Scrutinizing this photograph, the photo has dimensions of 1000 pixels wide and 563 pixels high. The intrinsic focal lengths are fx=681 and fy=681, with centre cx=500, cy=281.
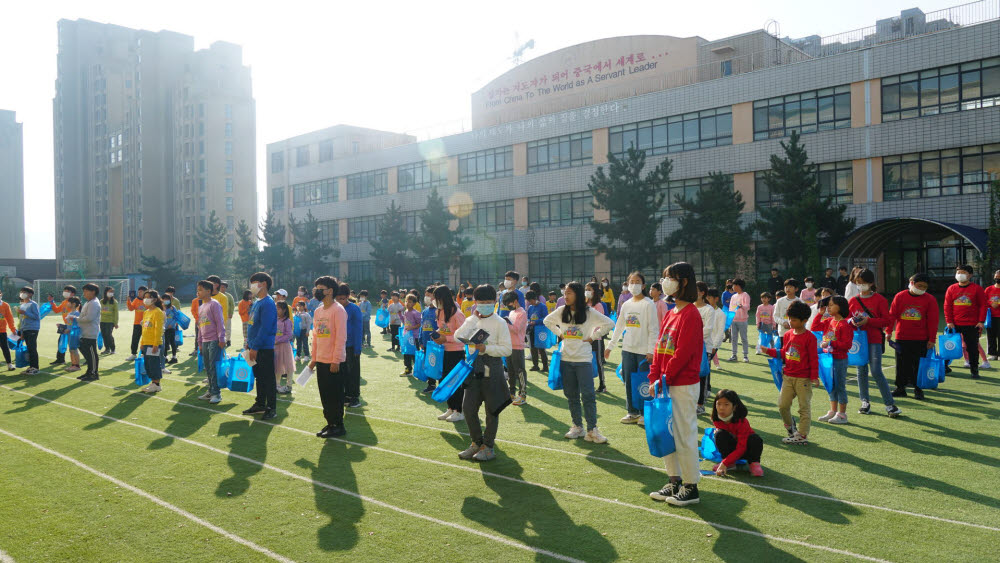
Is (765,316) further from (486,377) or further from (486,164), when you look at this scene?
(486,164)

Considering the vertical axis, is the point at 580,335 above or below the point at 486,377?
above

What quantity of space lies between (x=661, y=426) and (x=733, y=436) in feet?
5.46

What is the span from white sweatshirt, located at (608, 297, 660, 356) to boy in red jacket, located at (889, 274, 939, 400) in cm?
392

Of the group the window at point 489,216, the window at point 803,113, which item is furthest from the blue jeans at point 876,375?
the window at point 489,216

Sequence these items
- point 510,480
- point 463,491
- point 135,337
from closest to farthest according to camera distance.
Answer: point 463,491 < point 510,480 < point 135,337

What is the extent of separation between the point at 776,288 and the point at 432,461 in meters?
23.5

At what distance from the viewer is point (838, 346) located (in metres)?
8.91

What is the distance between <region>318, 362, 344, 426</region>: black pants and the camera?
8844 mm

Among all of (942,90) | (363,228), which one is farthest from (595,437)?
(363,228)

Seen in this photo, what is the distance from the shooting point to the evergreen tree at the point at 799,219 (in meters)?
30.5

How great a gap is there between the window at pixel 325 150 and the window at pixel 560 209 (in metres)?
25.7

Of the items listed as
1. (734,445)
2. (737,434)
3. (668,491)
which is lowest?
(668,491)

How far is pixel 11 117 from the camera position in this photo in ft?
516

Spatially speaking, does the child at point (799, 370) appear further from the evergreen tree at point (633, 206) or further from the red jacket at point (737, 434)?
the evergreen tree at point (633, 206)
